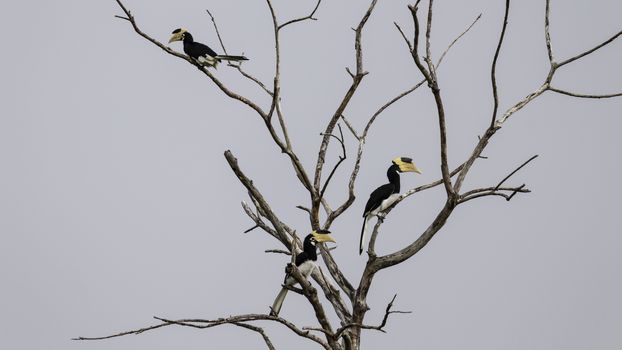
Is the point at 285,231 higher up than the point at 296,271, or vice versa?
the point at 285,231

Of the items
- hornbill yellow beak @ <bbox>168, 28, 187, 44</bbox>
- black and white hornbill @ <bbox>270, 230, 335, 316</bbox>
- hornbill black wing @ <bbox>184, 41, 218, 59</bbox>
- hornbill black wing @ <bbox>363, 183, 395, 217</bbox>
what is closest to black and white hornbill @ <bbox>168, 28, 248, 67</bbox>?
hornbill black wing @ <bbox>184, 41, 218, 59</bbox>

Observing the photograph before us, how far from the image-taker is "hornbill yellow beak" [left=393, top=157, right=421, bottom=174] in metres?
9.84

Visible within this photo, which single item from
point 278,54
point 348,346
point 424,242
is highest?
point 278,54

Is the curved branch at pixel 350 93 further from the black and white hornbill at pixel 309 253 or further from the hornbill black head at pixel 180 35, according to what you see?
the hornbill black head at pixel 180 35

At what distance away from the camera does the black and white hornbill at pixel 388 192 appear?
958 centimetres

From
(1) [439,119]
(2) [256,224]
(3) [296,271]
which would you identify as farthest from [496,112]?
(2) [256,224]

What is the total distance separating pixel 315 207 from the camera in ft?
27.8

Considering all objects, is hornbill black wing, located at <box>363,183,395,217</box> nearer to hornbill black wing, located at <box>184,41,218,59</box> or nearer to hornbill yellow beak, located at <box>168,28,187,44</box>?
hornbill black wing, located at <box>184,41,218,59</box>

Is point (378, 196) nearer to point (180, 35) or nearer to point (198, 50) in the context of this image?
point (198, 50)

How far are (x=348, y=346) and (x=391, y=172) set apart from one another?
8.61 feet

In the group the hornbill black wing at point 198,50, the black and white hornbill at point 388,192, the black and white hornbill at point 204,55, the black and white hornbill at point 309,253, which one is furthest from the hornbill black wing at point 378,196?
the hornbill black wing at point 198,50

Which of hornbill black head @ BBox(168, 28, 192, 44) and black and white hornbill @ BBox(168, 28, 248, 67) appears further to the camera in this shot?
hornbill black head @ BBox(168, 28, 192, 44)

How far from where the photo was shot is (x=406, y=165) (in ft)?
32.4

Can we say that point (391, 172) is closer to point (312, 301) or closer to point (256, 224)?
point (256, 224)
